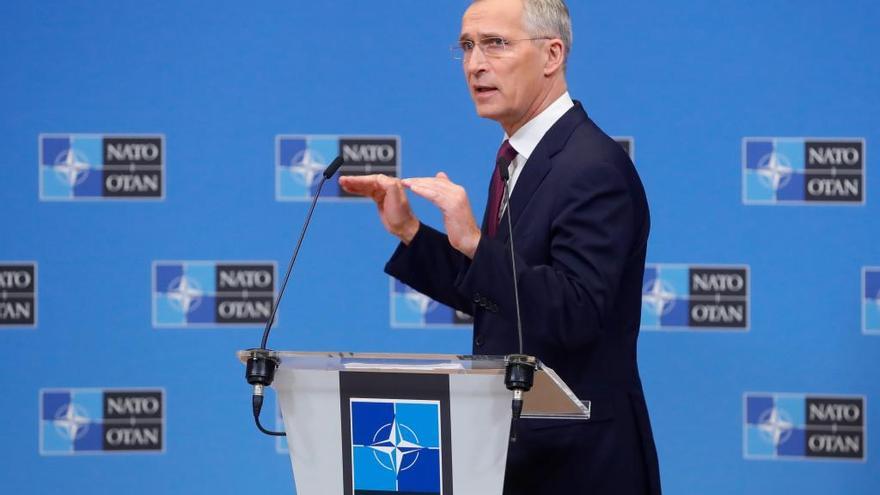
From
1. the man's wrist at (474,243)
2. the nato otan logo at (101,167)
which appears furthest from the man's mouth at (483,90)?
the nato otan logo at (101,167)

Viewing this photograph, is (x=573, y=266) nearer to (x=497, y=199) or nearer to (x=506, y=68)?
(x=497, y=199)

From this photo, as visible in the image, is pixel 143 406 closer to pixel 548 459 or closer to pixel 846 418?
pixel 548 459

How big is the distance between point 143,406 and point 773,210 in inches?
79.5

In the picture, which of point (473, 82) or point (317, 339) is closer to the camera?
point (473, 82)

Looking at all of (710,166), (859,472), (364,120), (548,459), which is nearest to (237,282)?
(364,120)

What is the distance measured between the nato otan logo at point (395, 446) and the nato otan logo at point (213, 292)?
1907 mm

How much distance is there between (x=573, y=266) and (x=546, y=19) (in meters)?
0.57

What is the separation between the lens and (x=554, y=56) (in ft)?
6.90

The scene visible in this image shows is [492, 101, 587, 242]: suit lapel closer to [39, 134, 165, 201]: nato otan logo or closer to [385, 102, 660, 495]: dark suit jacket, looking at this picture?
[385, 102, 660, 495]: dark suit jacket

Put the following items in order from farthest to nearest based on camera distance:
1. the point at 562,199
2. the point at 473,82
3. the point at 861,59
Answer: the point at 861,59, the point at 473,82, the point at 562,199

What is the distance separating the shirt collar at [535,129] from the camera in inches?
80.7

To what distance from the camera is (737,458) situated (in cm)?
331

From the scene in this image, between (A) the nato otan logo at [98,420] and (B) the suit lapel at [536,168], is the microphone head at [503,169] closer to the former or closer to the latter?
(B) the suit lapel at [536,168]

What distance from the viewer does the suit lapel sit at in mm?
1926
